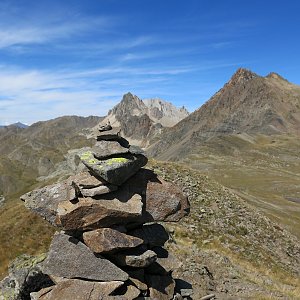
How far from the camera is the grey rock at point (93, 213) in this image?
15.3 metres

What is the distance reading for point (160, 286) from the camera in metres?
17.0

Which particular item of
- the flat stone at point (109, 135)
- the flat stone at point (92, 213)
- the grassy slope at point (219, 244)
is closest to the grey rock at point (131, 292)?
the flat stone at point (92, 213)

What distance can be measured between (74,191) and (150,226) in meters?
4.42

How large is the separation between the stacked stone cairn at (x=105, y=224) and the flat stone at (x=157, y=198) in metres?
0.05

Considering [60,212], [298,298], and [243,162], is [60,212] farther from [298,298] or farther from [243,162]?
[243,162]

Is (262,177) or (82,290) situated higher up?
(82,290)

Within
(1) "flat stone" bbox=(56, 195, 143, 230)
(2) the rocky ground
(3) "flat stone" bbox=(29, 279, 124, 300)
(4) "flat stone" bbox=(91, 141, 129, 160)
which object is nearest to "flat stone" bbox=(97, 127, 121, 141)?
(4) "flat stone" bbox=(91, 141, 129, 160)

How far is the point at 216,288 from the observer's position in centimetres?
2386

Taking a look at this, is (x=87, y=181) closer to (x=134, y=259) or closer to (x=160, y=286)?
(x=134, y=259)

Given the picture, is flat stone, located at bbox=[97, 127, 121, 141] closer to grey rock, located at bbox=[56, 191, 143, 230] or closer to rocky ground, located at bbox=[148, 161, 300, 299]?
grey rock, located at bbox=[56, 191, 143, 230]

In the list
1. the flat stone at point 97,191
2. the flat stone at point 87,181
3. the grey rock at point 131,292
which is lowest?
the grey rock at point 131,292

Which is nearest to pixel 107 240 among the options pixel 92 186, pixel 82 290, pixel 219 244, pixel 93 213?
pixel 93 213

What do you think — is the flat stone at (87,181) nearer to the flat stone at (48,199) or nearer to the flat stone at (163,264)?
the flat stone at (48,199)

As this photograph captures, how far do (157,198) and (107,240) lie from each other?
327cm
